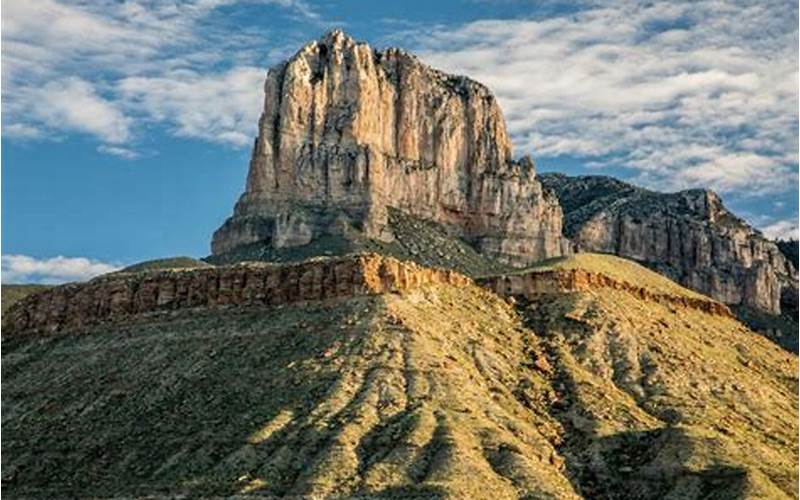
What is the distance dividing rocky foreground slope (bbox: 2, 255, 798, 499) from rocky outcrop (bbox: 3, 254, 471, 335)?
1.09 feet

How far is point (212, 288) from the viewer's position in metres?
137

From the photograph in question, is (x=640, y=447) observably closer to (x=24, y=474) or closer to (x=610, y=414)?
(x=610, y=414)

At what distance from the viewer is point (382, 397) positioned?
349 ft

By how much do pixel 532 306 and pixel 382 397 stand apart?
1469 inches

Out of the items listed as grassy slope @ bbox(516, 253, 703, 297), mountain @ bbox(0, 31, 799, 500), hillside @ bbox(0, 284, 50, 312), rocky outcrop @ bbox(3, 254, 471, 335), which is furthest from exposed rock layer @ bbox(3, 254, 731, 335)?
hillside @ bbox(0, 284, 50, 312)

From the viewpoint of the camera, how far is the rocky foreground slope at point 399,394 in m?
97.2

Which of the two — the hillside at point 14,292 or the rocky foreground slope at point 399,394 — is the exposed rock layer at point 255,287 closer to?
the rocky foreground slope at point 399,394

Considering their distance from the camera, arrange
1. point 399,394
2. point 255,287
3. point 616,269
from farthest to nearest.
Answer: point 616,269 < point 255,287 < point 399,394

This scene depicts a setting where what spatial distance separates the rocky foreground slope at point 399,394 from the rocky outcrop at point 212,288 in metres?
0.33

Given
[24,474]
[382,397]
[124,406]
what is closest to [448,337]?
[382,397]

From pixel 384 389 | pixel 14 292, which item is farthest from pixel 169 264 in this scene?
pixel 384 389

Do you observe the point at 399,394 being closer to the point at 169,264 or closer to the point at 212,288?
the point at 212,288

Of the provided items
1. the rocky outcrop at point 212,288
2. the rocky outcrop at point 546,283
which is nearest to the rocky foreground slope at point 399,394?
the rocky outcrop at point 546,283

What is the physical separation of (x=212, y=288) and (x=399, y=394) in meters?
35.5
